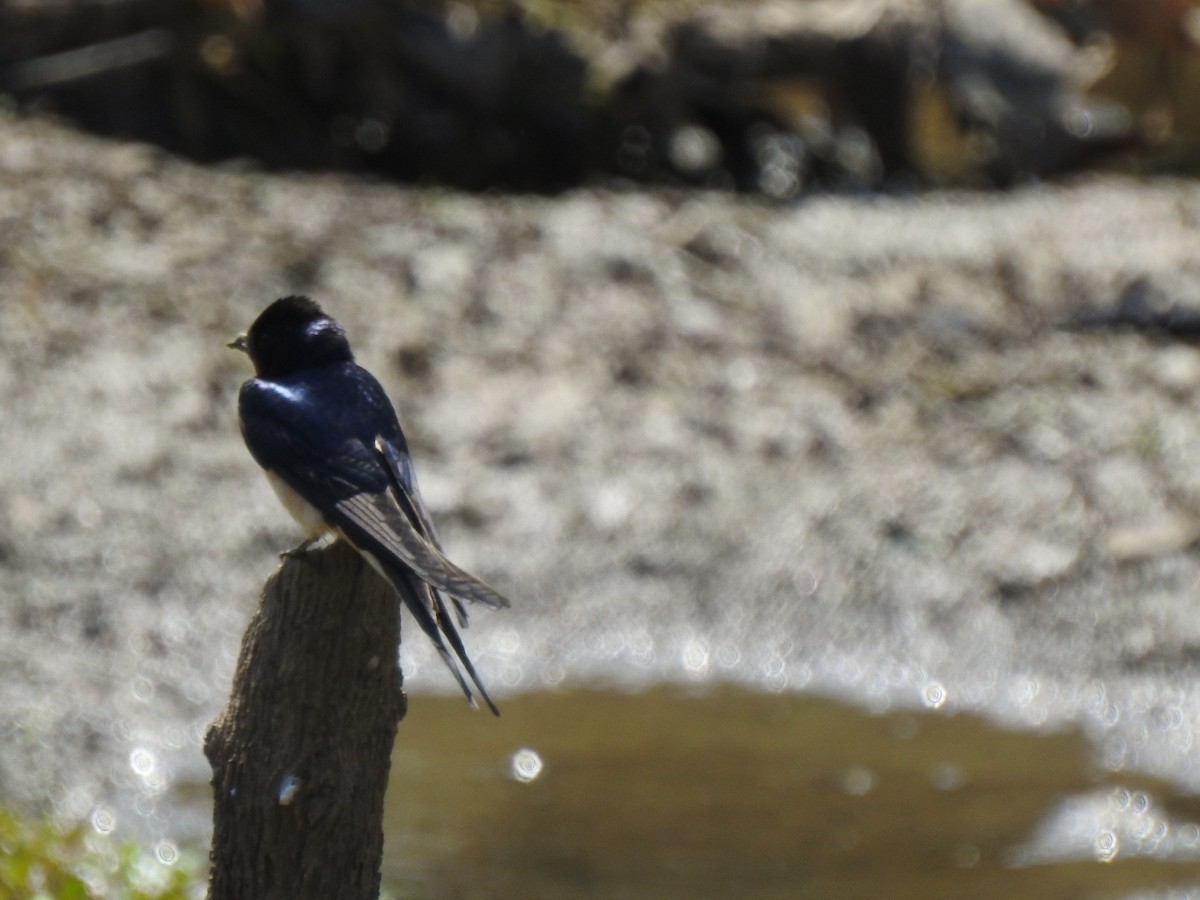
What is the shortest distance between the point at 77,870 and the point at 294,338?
3.58 ft

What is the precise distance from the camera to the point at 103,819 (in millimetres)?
4516

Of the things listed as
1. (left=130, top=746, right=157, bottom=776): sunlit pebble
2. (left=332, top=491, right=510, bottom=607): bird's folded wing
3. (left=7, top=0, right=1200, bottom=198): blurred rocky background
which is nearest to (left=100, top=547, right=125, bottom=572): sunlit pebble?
(left=130, top=746, right=157, bottom=776): sunlit pebble

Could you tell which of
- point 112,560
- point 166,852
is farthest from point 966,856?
point 112,560

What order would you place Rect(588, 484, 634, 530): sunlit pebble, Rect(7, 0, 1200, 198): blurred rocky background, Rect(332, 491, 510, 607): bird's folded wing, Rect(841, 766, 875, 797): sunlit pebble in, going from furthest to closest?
Rect(7, 0, 1200, 198): blurred rocky background, Rect(588, 484, 634, 530): sunlit pebble, Rect(841, 766, 875, 797): sunlit pebble, Rect(332, 491, 510, 607): bird's folded wing

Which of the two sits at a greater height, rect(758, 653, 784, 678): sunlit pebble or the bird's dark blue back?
rect(758, 653, 784, 678): sunlit pebble

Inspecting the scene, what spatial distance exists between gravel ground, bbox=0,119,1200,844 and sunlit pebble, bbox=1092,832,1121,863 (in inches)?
15.0

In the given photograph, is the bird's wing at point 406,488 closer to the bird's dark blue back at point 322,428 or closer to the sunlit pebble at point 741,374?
the bird's dark blue back at point 322,428

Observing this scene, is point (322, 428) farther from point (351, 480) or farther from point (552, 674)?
point (552, 674)

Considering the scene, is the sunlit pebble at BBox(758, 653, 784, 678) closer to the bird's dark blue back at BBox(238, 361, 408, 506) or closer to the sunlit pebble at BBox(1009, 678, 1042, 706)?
the sunlit pebble at BBox(1009, 678, 1042, 706)

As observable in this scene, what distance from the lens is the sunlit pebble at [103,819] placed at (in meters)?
4.46

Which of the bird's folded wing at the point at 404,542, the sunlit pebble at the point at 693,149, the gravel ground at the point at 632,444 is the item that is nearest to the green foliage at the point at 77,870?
the gravel ground at the point at 632,444

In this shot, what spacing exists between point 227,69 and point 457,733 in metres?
4.26

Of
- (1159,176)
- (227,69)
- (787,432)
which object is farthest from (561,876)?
(1159,176)

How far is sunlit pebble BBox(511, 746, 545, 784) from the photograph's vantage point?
498 cm
